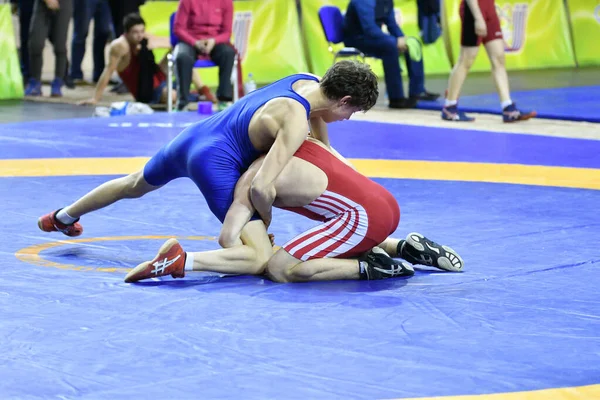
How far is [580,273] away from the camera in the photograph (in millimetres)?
4590

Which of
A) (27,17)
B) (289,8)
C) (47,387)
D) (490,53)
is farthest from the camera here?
(289,8)

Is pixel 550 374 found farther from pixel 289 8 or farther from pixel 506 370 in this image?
pixel 289 8

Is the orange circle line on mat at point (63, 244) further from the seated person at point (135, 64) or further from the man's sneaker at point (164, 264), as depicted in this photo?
the seated person at point (135, 64)

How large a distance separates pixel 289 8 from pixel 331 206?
933cm

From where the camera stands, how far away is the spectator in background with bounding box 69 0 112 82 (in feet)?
41.9

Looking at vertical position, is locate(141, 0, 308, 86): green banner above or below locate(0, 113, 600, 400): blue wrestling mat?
below

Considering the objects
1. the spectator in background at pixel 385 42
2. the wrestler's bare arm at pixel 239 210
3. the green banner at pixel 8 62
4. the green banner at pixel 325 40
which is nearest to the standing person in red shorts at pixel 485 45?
the spectator in background at pixel 385 42

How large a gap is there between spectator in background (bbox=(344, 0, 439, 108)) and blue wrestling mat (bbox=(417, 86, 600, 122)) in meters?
0.24

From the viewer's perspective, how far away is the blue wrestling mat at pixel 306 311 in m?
3.26

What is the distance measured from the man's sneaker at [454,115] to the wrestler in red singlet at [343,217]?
18.7 feet

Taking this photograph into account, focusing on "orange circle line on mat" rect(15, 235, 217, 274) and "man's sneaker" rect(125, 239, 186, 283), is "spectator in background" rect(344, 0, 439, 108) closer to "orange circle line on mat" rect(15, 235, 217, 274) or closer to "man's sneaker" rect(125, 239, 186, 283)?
"orange circle line on mat" rect(15, 235, 217, 274)

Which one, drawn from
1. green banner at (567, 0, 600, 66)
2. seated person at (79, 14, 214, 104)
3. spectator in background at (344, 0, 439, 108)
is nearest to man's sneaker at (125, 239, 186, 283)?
seated person at (79, 14, 214, 104)

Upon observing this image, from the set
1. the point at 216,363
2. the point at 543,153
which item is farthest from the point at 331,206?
the point at 543,153

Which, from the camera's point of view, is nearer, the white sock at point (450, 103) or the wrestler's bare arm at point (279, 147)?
the wrestler's bare arm at point (279, 147)
